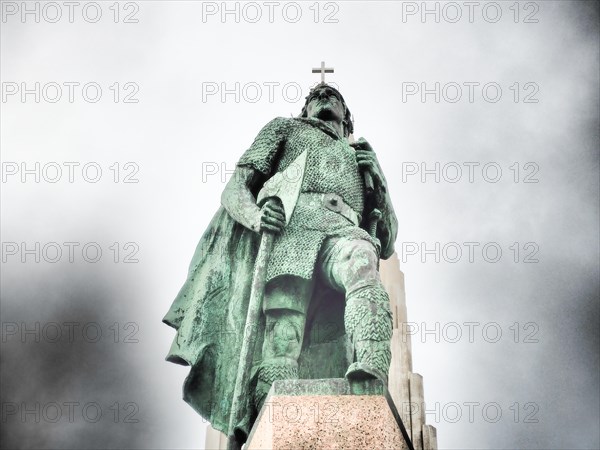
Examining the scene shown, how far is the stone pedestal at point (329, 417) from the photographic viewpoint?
846 cm

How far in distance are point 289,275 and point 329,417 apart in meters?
2.01

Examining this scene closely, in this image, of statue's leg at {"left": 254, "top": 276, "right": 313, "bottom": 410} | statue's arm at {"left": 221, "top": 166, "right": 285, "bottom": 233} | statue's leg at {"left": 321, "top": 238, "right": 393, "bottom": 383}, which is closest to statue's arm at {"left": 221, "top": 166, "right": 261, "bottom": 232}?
statue's arm at {"left": 221, "top": 166, "right": 285, "bottom": 233}

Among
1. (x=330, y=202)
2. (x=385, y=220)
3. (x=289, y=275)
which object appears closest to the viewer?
(x=289, y=275)

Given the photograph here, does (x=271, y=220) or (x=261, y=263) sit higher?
(x=271, y=220)

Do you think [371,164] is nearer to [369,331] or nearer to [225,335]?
[225,335]

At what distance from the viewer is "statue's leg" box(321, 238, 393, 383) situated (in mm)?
9039

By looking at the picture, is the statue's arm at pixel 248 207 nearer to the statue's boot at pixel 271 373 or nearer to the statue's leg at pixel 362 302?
the statue's leg at pixel 362 302

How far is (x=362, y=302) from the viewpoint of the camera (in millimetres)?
9453

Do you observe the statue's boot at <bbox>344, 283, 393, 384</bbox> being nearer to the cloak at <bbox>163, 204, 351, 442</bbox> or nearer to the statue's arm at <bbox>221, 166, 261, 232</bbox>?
the cloak at <bbox>163, 204, 351, 442</bbox>

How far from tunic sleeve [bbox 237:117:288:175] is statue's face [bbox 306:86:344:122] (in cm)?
62

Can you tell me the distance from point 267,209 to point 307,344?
4.62ft

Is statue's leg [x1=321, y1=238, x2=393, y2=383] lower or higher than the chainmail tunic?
lower

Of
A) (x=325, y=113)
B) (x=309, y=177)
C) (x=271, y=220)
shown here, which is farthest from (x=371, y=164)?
(x=271, y=220)

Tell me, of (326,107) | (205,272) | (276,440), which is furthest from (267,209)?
(276,440)
